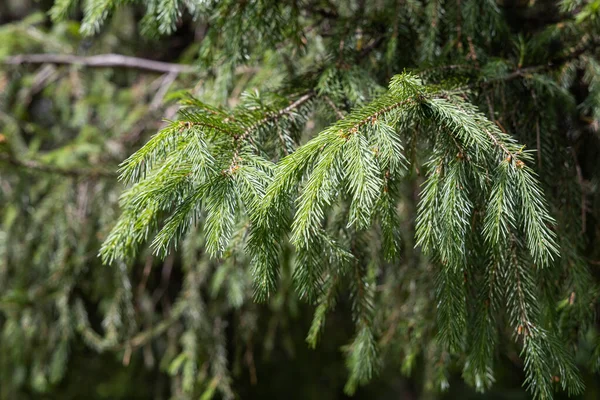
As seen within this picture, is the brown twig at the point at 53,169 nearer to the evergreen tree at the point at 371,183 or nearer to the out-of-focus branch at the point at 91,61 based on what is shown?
the evergreen tree at the point at 371,183

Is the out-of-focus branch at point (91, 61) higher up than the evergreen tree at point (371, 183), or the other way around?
the out-of-focus branch at point (91, 61)

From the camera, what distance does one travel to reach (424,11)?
63.6 inches

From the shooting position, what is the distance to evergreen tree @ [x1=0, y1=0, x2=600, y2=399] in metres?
1.11

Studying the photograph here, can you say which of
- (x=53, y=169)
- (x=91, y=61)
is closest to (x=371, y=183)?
(x=53, y=169)

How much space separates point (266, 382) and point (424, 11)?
3777mm

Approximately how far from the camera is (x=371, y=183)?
1028mm

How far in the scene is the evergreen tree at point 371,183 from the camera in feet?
3.63

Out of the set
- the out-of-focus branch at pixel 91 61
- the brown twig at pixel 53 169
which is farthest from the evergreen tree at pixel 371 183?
the out-of-focus branch at pixel 91 61

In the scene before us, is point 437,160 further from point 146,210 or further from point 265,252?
point 146,210

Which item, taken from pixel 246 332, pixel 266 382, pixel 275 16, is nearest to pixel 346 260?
pixel 275 16

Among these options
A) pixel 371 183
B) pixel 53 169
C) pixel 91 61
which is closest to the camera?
pixel 371 183

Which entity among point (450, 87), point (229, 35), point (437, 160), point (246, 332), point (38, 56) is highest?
point (38, 56)

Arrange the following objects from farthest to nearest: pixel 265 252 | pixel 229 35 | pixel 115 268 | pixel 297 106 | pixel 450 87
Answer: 1. pixel 115 268
2. pixel 229 35
3. pixel 297 106
4. pixel 450 87
5. pixel 265 252

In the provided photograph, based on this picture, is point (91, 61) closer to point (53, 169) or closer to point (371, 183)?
point (53, 169)
